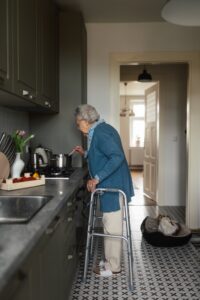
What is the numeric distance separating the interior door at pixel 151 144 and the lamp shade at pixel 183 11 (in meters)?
3.35

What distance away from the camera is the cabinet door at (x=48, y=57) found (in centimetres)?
255

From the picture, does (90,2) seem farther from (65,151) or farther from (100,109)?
(65,151)

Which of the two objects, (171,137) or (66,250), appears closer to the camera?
(66,250)

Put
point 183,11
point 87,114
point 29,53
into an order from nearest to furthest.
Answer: point 183,11
point 29,53
point 87,114

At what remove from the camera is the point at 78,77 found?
337 centimetres

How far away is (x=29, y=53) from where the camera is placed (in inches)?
85.5

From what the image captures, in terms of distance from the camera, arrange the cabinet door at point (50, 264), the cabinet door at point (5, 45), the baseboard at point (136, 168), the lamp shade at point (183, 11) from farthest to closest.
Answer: the baseboard at point (136, 168) < the lamp shade at point (183, 11) < the cabinet door at point (5, 45) < the cabinet door at point (50, 264)

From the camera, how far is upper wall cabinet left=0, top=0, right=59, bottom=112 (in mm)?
1696

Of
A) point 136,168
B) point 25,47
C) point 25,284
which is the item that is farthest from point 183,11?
point 136,168

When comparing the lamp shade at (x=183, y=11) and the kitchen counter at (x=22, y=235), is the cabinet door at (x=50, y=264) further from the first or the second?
the lamp shade at (x=183, y=11)

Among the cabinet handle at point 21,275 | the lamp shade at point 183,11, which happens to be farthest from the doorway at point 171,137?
the cabinet handle at point 21,275

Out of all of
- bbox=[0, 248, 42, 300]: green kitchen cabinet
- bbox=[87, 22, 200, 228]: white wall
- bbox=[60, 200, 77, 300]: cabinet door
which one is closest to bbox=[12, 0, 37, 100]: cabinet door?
bbox=[60, 200, 77, 300]: cabinet door

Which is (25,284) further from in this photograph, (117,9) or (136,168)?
(136,168)

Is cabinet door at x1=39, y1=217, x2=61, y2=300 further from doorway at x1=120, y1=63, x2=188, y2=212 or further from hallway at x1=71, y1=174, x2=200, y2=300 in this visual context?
doorway at x1=120, y1=63, x2=188, y2=212
